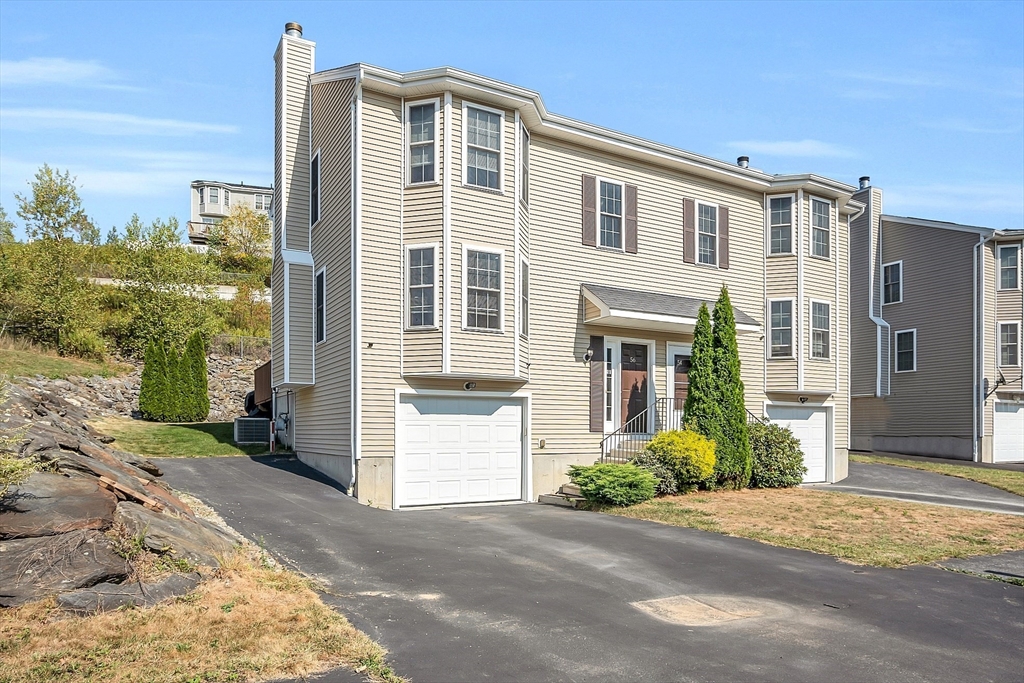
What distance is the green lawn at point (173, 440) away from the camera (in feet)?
57.1

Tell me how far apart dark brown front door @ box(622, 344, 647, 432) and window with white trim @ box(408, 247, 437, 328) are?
5.66 meters

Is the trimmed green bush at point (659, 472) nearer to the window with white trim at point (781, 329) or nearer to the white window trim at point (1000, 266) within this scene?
the window with white trim at point (781, 329)

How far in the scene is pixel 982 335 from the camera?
27.4 metres

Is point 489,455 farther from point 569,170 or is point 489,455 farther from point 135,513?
point 135,513

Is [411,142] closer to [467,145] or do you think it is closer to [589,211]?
[467,145]

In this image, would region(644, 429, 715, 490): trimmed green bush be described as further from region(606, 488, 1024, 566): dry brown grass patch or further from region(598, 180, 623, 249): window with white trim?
region(598, 180, 623, 249): window with white trim

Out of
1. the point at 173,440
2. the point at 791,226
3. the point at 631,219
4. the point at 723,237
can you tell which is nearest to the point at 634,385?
the point at 631,219

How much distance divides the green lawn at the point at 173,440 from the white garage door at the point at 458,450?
5.49m

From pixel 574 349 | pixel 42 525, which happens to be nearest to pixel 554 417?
pixel 574 349

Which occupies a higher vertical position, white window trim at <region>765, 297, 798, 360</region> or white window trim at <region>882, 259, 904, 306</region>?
white window trim at <region>882, 259, 904, 306</region>

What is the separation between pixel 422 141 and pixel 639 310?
5.89m

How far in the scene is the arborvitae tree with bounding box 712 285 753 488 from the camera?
16969 mm

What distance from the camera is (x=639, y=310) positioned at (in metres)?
17.0

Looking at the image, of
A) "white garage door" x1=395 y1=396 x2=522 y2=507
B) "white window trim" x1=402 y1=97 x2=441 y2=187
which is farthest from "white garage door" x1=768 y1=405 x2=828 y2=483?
"white window trim" x1=402 y1=97 x2=441 y2=187
